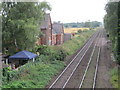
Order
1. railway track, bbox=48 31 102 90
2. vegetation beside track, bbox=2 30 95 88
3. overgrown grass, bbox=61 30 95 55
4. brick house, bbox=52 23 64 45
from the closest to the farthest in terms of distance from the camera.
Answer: vegetation beside track, bbox=2 30 95 88
railway track, bbox=48 31 102 90
overgrown grass, bbox=61 30 95 55
brick house, bbox=52 23 64 45

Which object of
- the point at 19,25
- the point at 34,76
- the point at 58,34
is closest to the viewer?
the point at 34,76

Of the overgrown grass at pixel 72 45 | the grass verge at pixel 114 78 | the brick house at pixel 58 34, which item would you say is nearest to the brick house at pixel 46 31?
the overgrown grass at pixel 72 45

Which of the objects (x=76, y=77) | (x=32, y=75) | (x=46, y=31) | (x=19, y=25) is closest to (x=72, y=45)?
(x=46, y=31)

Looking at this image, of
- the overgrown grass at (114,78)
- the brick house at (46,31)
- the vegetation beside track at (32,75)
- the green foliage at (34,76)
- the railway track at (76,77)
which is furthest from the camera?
the brick house at (46,31)

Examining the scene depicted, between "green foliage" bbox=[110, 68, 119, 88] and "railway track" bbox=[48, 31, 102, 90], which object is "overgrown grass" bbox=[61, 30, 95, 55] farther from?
"green foliage" bbox=[110, 68, 119, 88]

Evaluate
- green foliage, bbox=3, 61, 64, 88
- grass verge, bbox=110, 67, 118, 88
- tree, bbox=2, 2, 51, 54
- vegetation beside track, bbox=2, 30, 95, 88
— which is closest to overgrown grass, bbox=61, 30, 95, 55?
tree, bbox=2, 2, 51, 54

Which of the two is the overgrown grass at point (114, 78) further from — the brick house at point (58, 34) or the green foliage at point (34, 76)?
the brick house at point (58, 34)

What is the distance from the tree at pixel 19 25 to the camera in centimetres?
2393

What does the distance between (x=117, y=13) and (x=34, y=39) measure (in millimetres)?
10816

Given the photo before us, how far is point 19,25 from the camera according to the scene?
77.4ft

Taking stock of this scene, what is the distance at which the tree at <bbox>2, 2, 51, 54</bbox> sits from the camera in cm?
2393

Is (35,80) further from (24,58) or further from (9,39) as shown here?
(9,39)

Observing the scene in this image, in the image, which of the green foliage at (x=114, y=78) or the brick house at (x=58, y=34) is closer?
the green foliage at (x=114, y=78)

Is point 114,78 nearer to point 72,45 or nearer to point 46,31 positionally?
point 72,45
